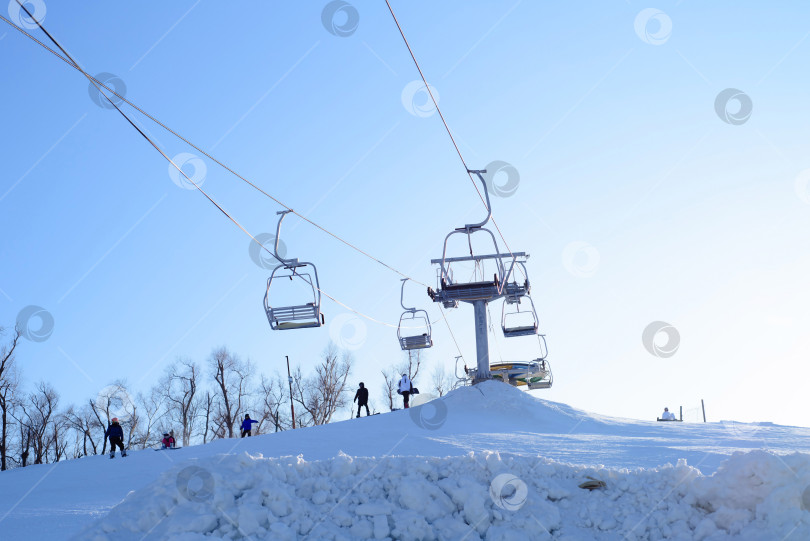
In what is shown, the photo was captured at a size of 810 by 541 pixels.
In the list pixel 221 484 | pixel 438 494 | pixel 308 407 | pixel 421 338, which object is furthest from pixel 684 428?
pixel 308 407

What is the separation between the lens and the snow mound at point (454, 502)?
6.99m

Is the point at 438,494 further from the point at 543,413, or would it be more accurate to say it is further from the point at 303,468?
the point at 543,413

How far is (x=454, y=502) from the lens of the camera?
7.79m

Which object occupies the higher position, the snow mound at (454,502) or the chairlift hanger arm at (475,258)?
the chairlift hanger arm at (475,258)

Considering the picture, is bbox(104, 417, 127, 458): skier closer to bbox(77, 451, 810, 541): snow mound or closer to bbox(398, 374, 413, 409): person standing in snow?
bbox(398, 374, 413, 409): person standing in snow

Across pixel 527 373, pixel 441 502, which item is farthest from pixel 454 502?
pixel 527 373

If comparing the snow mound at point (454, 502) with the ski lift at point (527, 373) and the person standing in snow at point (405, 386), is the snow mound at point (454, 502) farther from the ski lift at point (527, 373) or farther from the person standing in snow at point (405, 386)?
the ski lift at point (527, 373)

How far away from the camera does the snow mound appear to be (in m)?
6.99

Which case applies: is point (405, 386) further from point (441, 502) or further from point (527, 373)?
point (441, 502)

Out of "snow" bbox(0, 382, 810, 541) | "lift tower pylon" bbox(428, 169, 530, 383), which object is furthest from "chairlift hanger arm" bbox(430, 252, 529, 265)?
"snow" bbox(0, 382, 810, 541)

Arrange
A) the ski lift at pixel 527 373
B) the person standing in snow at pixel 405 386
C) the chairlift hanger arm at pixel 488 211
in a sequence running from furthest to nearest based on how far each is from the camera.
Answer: the ski lift at pixel 527 373, the person standing in snow at pixel 405 386, the chairlift hanger arm at pixel 488 211

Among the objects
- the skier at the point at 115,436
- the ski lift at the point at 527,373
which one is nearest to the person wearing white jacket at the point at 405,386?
the ski lift at the point at 527,373

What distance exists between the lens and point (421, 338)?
2223 cm

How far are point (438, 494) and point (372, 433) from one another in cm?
833
